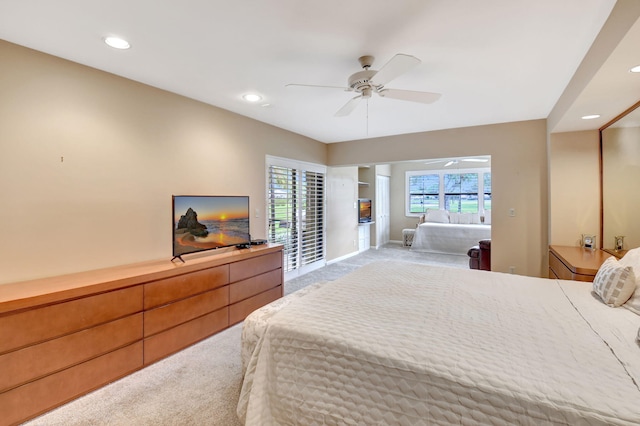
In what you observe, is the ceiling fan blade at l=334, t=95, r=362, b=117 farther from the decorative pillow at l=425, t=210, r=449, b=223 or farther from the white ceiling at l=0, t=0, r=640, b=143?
the decorative pillow at l=425, t=210, r=449, b=223

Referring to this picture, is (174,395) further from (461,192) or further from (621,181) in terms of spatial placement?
(461,192)

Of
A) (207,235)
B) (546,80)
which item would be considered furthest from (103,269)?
(546,80)

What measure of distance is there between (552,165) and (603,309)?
259cm

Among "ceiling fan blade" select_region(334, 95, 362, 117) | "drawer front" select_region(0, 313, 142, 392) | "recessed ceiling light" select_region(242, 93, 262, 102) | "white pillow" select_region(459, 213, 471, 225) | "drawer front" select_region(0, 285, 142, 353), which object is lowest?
"drawer front" select_region(0, 313, 142, 392)

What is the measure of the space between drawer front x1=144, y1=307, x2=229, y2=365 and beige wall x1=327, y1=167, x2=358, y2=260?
3.23m

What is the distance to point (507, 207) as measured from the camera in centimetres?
411

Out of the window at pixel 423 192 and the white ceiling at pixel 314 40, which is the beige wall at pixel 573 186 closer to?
the white ceiling at pixel 314 40

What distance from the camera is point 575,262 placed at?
8.87 ft

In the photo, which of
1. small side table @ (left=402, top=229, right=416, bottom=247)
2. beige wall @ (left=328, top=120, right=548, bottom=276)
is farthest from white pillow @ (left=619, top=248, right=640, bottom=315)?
small side table @ (left=402, top=229, right=416, bottom=247)

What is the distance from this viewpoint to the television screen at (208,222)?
279cm

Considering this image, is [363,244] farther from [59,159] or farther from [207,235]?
[59,159]

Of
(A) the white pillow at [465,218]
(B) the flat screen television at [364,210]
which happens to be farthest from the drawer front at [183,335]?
(A) the white pillow at [465,218]

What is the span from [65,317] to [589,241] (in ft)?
16.6

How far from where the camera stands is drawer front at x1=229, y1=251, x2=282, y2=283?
10.1 feet
